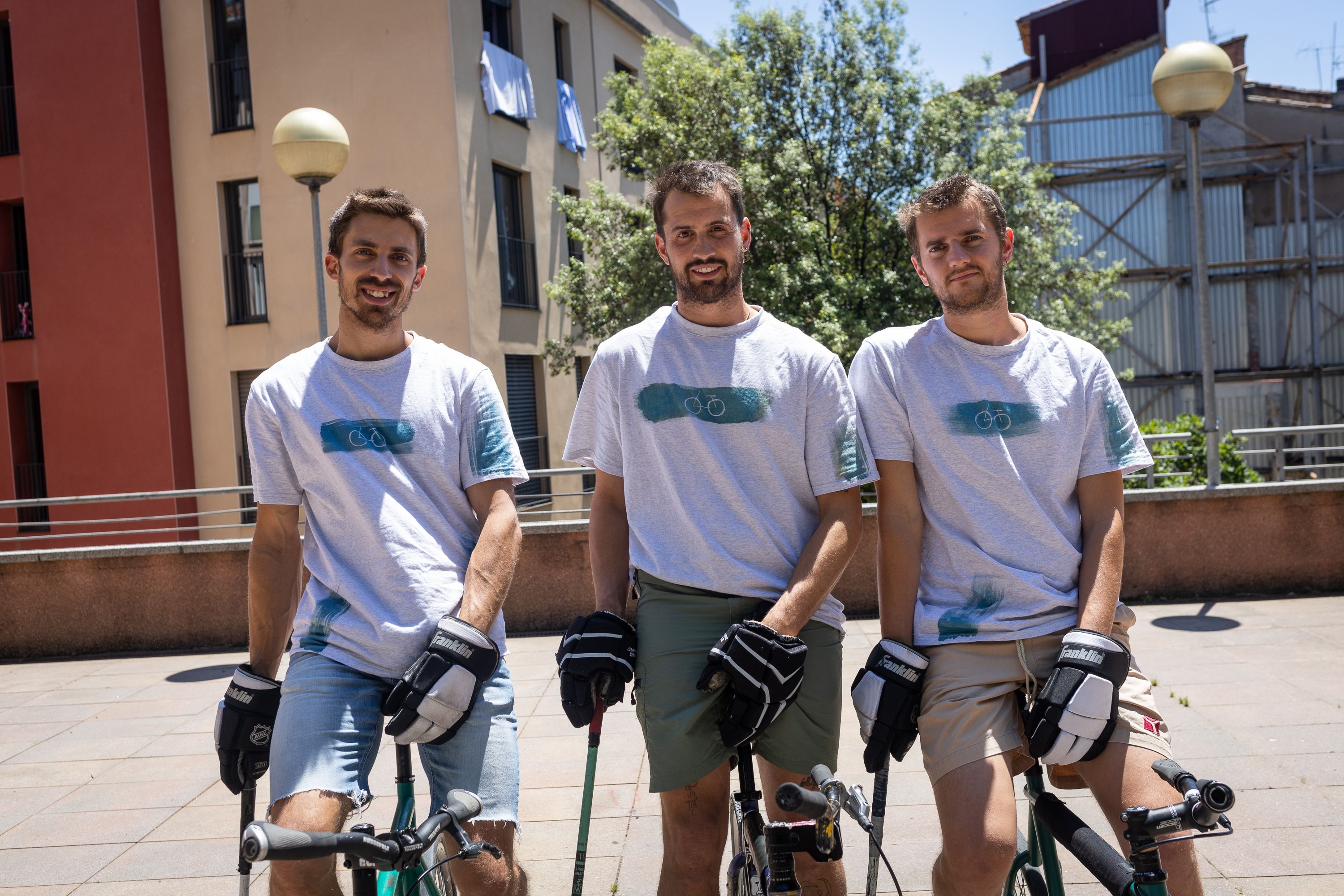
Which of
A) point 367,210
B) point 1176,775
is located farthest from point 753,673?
point 367,210

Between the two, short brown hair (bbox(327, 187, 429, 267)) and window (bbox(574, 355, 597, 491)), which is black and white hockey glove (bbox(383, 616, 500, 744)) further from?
window (bbox(574, 355, 597, 491))

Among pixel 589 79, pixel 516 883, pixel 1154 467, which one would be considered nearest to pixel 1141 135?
pixel 589 79

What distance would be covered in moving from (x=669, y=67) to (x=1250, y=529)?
8898 mm

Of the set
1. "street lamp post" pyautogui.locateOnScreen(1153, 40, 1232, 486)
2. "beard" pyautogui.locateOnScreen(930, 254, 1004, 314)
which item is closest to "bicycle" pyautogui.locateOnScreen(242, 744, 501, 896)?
"beard" pyautogui.locateOnScreen(930, 254, 1004, 314)

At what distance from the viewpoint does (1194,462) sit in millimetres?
10258

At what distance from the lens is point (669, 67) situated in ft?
45.8

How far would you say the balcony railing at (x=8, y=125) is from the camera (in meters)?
17.0

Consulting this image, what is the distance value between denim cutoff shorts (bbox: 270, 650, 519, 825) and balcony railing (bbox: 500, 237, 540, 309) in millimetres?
14406

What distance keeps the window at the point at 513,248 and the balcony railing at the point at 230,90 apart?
3.92m

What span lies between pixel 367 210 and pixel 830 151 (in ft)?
37.7

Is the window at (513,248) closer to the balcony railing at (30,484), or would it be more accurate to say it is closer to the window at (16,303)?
the window at (16,303)

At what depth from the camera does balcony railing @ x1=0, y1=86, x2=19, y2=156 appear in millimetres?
17047

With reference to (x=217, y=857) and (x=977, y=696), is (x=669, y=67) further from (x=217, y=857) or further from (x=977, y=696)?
(x=977, y=696)

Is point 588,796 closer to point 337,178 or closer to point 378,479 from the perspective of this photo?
point 378,479
